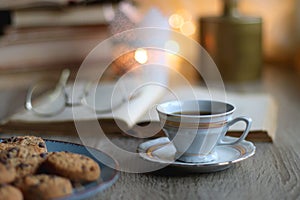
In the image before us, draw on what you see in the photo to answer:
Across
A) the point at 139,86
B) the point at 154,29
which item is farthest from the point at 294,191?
the point at 154,29

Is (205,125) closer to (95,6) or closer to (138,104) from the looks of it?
(138,104)

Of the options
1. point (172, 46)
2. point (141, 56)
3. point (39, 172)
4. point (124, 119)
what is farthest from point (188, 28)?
point (39, 172)

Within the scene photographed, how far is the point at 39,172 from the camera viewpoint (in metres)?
0.60

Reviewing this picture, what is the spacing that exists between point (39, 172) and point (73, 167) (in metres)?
0.04

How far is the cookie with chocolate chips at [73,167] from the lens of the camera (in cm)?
58

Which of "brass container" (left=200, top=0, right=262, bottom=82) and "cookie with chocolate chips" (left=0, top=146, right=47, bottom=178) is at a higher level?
"cookie with chocolate chips" (left=0, top=146, right=47, bottom=178)

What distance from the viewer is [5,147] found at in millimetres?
662

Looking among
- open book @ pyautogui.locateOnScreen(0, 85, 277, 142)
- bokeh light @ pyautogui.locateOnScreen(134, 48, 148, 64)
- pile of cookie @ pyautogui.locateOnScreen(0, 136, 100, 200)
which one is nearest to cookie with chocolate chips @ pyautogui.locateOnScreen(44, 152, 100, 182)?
pile of cookie @ pyautogui.locateOnScreen(0, 136, 100, 200)

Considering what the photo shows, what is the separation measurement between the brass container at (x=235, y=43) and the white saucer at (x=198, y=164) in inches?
27.1

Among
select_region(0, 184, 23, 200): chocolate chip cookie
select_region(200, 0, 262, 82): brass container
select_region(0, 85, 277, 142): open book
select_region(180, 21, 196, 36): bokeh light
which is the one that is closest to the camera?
select_region(0, 184, 23, 200): chocolate chip cookie

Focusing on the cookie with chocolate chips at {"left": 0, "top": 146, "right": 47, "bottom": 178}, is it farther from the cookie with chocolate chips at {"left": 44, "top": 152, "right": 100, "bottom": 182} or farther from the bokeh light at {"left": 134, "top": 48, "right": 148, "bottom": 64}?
the bokeh light at {"left": 134, "top": 48, "right": 148, "bottom": 64}

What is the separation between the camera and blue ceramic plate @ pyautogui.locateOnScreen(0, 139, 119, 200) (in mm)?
546

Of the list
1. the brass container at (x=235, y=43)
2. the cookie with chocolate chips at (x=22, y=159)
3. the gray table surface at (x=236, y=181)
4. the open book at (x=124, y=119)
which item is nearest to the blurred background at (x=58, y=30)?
the brass container at (x=235, y=43)

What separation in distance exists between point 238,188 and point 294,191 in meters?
0.07
